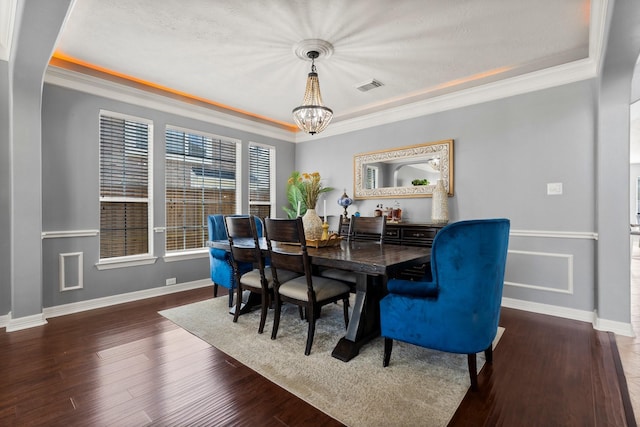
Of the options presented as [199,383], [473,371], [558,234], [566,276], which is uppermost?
[558,234]

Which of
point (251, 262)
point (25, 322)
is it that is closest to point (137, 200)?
point (25, 322)

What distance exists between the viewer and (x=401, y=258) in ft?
7.34

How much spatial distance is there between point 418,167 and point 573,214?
1.77 m

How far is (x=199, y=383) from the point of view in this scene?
6.53ft

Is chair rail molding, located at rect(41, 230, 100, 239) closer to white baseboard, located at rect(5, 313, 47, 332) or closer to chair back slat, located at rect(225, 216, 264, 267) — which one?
white baseboard, located at rect(5, 313, 47, 332)

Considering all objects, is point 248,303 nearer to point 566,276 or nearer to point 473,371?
point 473,371

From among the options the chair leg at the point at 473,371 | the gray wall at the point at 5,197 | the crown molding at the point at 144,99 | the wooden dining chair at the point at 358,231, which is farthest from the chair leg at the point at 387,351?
the crown molding at the point at 144,99

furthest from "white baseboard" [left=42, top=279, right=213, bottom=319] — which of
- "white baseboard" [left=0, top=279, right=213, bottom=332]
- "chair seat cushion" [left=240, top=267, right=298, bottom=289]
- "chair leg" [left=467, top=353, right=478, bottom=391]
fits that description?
"chair leg" [left=467, top=353, right=478, bottom=391]

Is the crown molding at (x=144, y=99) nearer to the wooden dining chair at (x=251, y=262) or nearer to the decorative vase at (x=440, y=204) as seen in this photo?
the wooden dining chair at (x=251, y=262)

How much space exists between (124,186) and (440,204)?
12.8 ft

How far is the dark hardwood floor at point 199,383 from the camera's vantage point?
166 centimetres

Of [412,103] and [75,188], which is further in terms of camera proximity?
[412,103]

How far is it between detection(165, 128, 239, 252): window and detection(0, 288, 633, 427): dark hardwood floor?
170 cm

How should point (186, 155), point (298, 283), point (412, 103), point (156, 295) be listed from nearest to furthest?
point (298, 283), point (156, 295), point (412, 103), point (186, 155)
